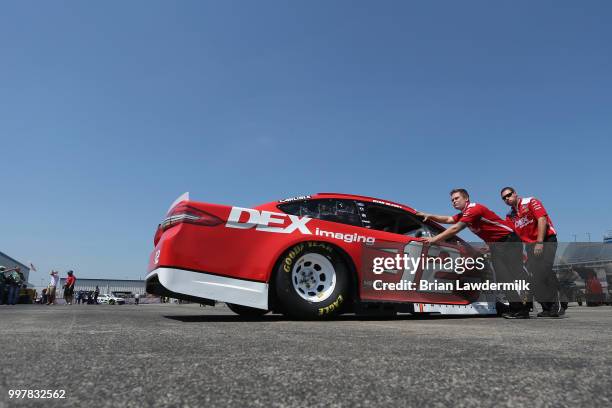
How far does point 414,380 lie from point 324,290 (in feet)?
10.8

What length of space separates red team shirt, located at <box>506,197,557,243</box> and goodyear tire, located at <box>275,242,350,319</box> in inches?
102

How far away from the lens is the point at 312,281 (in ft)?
14.7

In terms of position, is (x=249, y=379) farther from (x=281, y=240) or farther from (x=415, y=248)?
(x=415, y=248)

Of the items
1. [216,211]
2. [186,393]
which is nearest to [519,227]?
[216,211]

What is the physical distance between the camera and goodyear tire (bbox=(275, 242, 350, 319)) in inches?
169

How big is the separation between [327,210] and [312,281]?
836mm

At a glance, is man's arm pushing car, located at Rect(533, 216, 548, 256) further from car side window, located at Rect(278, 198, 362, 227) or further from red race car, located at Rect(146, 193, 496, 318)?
car side window, located at Rect(278, 198, 362, 227)

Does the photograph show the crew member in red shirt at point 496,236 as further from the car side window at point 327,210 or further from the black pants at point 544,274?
the car side window at point 327,210

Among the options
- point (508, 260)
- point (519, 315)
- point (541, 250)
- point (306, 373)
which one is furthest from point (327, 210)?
point (306, 373)

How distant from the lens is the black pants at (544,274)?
5.25m

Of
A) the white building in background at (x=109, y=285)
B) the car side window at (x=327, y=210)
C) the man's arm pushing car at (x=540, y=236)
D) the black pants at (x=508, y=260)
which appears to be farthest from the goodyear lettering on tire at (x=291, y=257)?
the white building in background at (x=109, y=285)

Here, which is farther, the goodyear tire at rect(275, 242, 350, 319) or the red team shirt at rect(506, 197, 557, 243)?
the red team shirt at rect(506, 197, 557, 243)

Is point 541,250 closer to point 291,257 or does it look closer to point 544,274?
point 544,274

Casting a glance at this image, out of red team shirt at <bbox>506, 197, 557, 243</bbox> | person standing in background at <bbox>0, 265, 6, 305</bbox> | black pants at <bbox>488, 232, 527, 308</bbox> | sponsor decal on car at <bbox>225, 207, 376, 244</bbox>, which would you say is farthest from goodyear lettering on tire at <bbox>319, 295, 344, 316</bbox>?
person standing in background at <bbox>0, 265, 6, 305</bbox>
